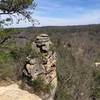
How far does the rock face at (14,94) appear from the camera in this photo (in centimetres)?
1826

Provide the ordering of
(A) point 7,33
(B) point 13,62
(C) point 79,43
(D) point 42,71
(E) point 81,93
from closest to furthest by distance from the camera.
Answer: (A) point 7,33
(D) point 42,71
(B) point 13,62
(E) point 81,93
(C) point 79,43

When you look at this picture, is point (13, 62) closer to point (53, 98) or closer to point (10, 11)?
point (53, 98)

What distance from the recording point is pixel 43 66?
22516mm

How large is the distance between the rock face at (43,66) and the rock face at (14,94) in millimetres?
1258

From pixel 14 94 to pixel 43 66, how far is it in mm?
4332

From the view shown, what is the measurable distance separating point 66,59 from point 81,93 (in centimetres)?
393

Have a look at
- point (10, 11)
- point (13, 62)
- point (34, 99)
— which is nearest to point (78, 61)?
point (13, 62)

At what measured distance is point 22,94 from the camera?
749 inches

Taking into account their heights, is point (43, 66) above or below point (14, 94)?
above

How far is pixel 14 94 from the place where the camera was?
18672 mm

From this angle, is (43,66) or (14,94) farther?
(43,66)

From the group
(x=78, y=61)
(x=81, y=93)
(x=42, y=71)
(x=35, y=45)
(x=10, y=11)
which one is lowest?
(x=81, y=93)

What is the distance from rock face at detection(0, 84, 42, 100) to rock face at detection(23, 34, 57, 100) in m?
1.26

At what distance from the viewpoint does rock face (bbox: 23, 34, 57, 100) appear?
70.8 ft
